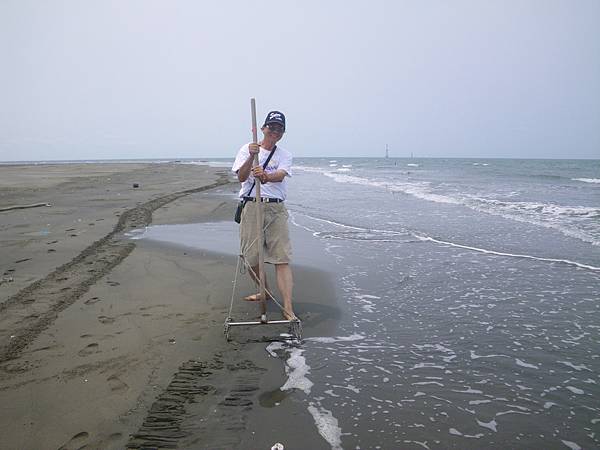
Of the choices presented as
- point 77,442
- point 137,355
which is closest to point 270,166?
point 137,355

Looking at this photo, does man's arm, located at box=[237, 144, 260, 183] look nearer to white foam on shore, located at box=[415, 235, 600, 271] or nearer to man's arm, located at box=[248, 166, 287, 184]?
man's arm, located at box=[248, 166, 287, 184]

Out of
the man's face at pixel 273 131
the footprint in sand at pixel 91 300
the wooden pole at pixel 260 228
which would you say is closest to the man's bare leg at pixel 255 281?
the wooden pole at pixel 260 228

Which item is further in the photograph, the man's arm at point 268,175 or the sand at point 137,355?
the man's arm at point 268,175

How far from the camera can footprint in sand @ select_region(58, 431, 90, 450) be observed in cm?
239

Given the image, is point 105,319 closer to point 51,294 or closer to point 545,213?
point 51,294

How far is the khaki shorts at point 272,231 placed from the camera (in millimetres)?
4504

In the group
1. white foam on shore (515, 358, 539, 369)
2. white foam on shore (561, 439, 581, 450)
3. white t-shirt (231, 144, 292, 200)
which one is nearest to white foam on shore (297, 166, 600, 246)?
white foam on shore (515, 358, 539, 369)

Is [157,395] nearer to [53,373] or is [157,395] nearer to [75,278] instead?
[53,373]

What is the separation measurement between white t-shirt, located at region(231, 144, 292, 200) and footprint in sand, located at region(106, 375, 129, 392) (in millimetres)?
2226

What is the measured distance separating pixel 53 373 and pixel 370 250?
586 centimetres

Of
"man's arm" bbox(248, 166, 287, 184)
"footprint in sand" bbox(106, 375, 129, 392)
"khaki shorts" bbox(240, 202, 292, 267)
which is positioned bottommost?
"footprint in sand" bbox(106, 375, 129, 392)

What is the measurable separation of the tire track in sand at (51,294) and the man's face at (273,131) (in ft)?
9.71

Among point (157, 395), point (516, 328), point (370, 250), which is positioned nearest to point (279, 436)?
point (157, 395)

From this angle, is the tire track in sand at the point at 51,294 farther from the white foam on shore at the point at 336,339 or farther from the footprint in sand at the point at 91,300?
the white foam on shore at the point at 336,339
